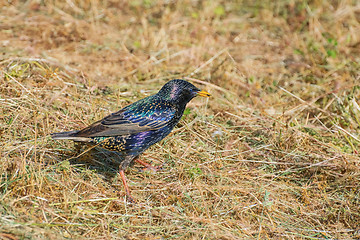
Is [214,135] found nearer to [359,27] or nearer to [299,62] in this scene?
[299,62]

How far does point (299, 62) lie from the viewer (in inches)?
308

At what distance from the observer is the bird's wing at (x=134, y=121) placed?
177 inches

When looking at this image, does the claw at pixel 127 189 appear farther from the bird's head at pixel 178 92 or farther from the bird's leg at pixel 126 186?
the bird's head at pixel 178 92

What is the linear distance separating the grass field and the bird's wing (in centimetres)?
42

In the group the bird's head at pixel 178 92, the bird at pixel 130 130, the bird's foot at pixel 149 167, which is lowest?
the bird's foot at pixel 149 167

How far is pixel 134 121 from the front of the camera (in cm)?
461

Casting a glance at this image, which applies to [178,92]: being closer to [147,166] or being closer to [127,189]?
[147,166]

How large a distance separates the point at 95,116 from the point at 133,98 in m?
0.95

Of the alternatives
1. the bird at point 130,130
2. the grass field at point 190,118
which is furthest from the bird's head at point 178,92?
the grass field at point 190,118

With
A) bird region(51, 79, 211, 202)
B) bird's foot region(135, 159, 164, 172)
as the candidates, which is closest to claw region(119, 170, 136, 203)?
bird region(51, 79, 211, 202)

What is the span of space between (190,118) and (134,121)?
1.43 m

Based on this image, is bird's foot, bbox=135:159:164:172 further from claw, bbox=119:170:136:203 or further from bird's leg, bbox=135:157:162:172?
claw, bbox=119:170:136:203

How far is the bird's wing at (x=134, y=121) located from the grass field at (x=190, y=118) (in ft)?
1.37

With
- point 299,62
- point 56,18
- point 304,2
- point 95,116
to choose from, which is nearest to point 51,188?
point 95,116
